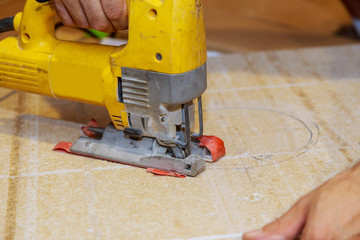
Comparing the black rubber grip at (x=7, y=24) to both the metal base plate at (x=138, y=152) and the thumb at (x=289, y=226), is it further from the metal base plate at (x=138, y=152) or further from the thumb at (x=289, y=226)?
the thumb at (x=289, y=226)

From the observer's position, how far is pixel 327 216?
152 centimetres

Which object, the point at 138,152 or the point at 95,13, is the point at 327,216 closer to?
the point at 138,152

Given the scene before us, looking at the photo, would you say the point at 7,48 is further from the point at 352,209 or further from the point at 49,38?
the point at 352,209

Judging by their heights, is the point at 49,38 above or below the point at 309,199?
above

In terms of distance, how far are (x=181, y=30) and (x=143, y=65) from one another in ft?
0.70

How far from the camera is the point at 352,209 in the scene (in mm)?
1504

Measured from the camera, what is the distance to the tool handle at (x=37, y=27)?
217cm

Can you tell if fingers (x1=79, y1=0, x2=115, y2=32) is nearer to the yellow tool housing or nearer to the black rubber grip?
the yellow tool housing

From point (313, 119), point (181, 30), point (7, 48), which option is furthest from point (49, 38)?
point (313, 119)

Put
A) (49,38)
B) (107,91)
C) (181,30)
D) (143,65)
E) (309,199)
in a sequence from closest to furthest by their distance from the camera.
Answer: (309,199) → (181,30) → (143,65) → (107,91) → (49,38)

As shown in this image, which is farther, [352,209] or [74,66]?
[74,66]

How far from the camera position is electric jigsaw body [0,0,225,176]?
6.02 feet

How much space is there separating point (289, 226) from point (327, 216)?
0.14 meters

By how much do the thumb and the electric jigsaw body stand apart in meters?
0.47
